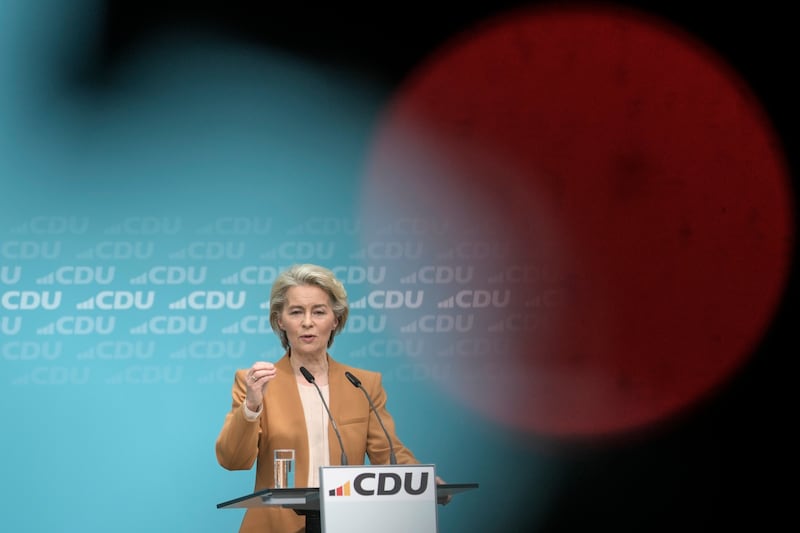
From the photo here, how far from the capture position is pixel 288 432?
11.5 feet

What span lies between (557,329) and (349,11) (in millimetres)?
1857

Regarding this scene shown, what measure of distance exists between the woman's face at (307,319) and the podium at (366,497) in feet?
2.45

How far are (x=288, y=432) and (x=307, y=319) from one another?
0.37 m

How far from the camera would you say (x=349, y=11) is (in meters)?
5.48

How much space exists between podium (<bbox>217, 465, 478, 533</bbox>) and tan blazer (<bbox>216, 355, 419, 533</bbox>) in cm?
38

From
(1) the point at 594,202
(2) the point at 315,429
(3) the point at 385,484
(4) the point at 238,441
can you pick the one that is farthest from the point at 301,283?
(1) the point at 594,202

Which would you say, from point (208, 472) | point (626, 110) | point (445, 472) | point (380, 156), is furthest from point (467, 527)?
point (626, 110)

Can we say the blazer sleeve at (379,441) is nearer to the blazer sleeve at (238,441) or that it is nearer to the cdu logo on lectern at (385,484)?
the blazer sleeve at (238,441)

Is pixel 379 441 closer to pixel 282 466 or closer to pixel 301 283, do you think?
pixel 282 466

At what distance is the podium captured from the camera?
285cm

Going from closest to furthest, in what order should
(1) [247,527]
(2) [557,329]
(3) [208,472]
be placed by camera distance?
(1) [247,527] → (3) [208,472] → (2) [557,329]

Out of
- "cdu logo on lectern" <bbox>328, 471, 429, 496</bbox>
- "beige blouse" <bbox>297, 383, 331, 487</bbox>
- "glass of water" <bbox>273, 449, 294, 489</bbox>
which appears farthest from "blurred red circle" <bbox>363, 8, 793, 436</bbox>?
"cdu logo on lectern" <bbox>328, 471, 429, 496</bbox>

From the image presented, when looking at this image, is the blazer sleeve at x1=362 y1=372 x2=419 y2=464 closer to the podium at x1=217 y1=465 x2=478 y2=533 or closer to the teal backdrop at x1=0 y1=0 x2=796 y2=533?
the podium at x1=217 y1=465 x2=478 y2=533

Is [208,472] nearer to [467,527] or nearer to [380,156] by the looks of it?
[467,527]
